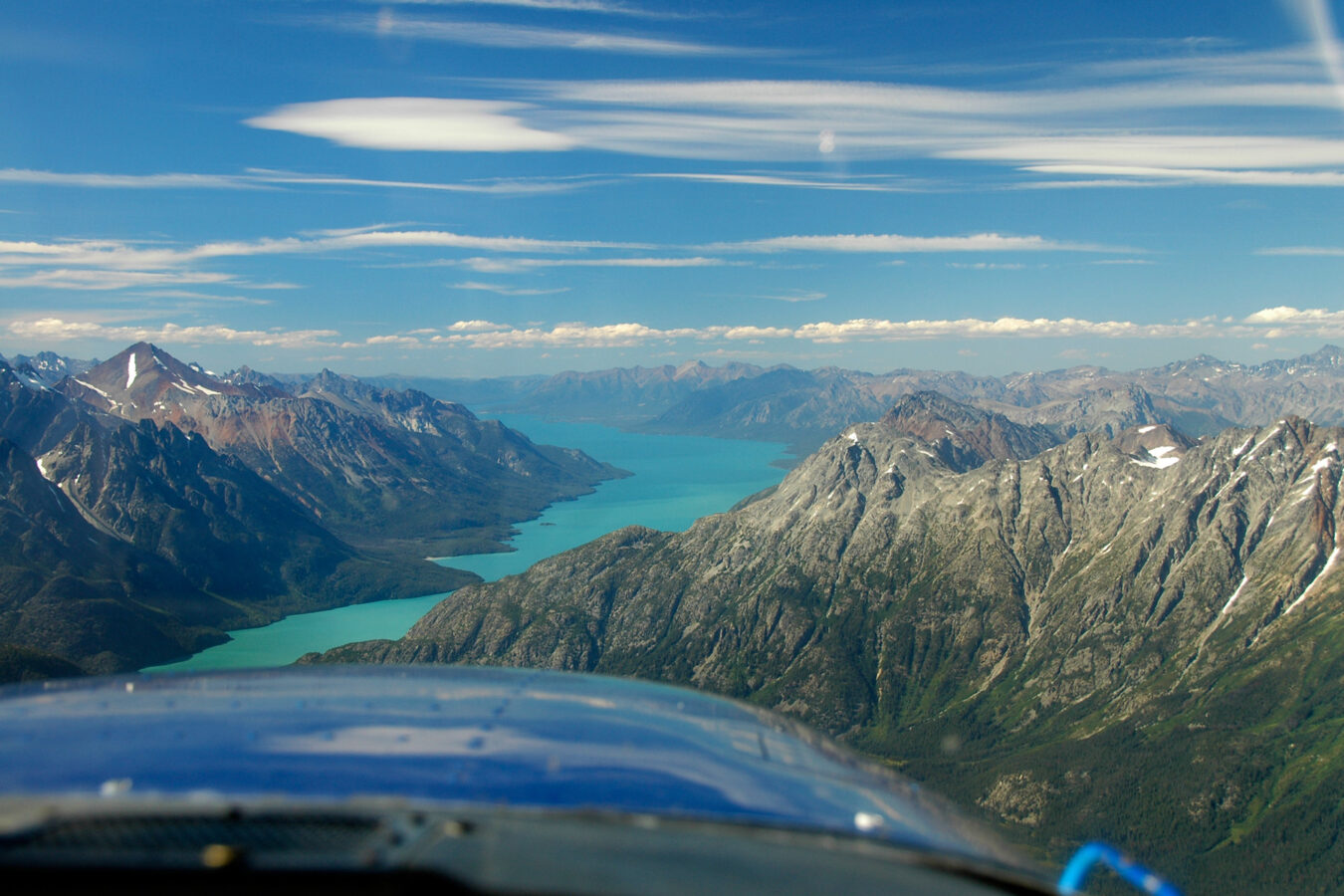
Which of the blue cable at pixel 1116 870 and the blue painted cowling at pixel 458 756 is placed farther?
the blue painted cowling at pixel 458 756

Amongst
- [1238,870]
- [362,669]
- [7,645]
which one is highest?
[362,669]

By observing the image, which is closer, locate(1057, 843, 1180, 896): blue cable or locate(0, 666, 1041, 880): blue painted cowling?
locate(1057, 843, 1180, 896): blue cable

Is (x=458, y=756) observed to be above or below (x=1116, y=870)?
below

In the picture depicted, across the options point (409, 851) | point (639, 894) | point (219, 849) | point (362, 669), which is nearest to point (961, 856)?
point (639, 894)

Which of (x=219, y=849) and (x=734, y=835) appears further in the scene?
(x=734, y=835)

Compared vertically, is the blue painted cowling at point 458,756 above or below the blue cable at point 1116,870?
below

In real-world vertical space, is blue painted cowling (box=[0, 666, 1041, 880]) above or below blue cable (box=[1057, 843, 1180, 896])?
below

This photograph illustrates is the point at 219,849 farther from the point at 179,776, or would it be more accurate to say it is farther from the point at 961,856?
the point at 961,856

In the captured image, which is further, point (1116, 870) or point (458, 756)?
point (458, 756)
